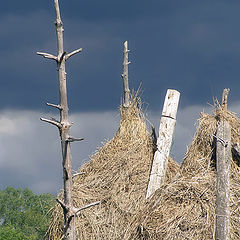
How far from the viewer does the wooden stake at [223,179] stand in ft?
39.9

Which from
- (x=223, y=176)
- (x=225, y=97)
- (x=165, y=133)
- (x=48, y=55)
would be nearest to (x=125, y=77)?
A: (x=165, y=133)

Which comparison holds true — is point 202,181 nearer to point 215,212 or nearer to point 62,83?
point 215,212

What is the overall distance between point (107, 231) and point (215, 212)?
2.64 m

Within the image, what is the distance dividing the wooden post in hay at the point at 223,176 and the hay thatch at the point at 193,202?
134 millimetres

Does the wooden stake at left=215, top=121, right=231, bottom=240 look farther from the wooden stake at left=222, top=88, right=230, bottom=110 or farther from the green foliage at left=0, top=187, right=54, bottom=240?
the green foliage at left=0, top=187, right=54, bottom=240

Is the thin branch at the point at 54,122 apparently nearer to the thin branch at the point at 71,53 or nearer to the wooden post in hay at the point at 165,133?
the thin branch at the point at 71,53

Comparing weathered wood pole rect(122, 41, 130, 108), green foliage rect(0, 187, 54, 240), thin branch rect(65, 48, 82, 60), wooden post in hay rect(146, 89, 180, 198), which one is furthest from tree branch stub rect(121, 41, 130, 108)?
green foliage rect(0, 187, 54, 240)

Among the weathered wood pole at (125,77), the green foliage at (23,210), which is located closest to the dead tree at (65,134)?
the weathered wood pole at (125,77)

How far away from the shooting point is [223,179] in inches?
504

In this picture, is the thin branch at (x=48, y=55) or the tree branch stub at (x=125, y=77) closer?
the thin branch at (x=48, y=55)

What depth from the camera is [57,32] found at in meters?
11.1

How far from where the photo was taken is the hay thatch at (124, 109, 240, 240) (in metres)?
12.3

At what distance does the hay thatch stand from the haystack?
78 cm

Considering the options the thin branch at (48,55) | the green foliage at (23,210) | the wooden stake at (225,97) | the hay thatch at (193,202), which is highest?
the green foliage at (23,210)
